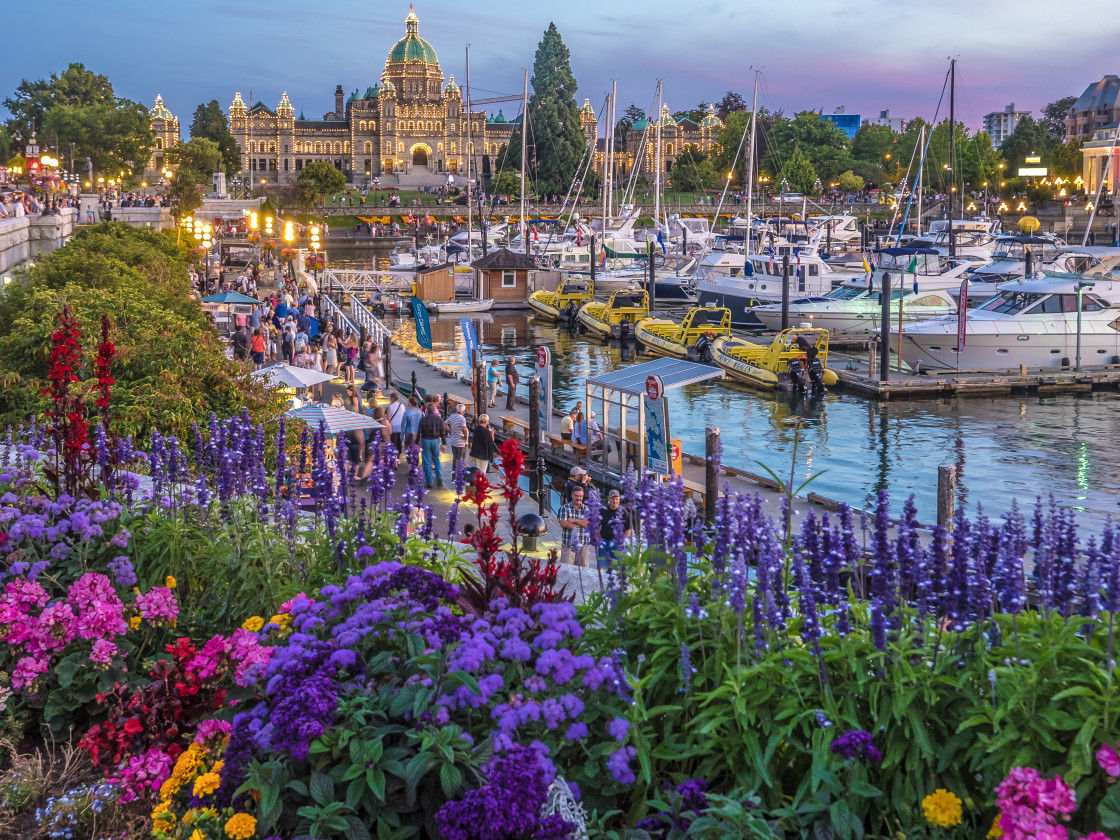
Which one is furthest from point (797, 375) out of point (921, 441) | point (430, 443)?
point (430, 443)

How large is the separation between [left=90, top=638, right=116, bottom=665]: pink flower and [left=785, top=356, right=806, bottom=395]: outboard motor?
28438 mm

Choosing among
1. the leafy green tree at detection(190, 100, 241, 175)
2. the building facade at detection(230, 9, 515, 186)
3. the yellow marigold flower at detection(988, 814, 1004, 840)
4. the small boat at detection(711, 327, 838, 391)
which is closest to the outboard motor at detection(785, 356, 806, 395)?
the small boat at detection(711, 327, 838, 391)

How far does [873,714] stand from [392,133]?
17796 centimetres

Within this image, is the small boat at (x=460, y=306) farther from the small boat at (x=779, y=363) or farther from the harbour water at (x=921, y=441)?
the small boat at (x=779, y=363)

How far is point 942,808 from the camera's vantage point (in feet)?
14.1

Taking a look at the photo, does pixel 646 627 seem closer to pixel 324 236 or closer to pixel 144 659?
pixel 144 659

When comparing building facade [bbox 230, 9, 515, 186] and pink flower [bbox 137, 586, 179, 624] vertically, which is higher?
building facade [bbox 230, 9, 515, 186]

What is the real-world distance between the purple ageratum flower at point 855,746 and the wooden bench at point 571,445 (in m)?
16.7

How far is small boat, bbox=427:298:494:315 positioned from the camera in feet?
176

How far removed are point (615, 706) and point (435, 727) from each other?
2.67ft

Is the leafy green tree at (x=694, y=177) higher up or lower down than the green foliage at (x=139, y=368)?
higher up

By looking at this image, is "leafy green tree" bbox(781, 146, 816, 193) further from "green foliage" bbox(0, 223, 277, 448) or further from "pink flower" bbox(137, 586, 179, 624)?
"pink flower" bbox(137, 586, 179, 624)

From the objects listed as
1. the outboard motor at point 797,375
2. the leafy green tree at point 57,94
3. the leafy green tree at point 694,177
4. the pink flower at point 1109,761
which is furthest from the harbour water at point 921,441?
the leafy green tree at point 694,177

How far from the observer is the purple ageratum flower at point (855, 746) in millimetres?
4344
